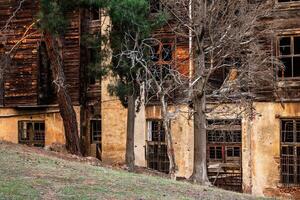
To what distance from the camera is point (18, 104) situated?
31844 millimetres

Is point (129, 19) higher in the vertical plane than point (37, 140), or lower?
higher

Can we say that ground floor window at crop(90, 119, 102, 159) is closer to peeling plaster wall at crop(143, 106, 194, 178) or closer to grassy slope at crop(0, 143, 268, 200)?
peeling plaster wall at crop(143, 106, 194, 178)

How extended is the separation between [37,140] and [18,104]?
2161 mm

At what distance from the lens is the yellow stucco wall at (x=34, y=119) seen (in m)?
31.1

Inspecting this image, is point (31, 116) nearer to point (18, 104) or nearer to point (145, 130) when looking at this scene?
point (18, 104)

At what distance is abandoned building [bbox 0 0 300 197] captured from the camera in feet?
85.1

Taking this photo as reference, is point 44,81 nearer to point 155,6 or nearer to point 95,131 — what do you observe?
point 95,131

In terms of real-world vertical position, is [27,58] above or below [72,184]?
above

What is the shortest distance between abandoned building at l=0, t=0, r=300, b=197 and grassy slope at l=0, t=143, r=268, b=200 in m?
8.34

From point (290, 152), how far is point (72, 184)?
14.8m

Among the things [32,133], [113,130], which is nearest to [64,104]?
[113,130]

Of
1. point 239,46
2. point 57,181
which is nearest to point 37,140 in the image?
point 239,46

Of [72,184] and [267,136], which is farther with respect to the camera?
[267,136]

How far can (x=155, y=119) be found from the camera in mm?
28344
